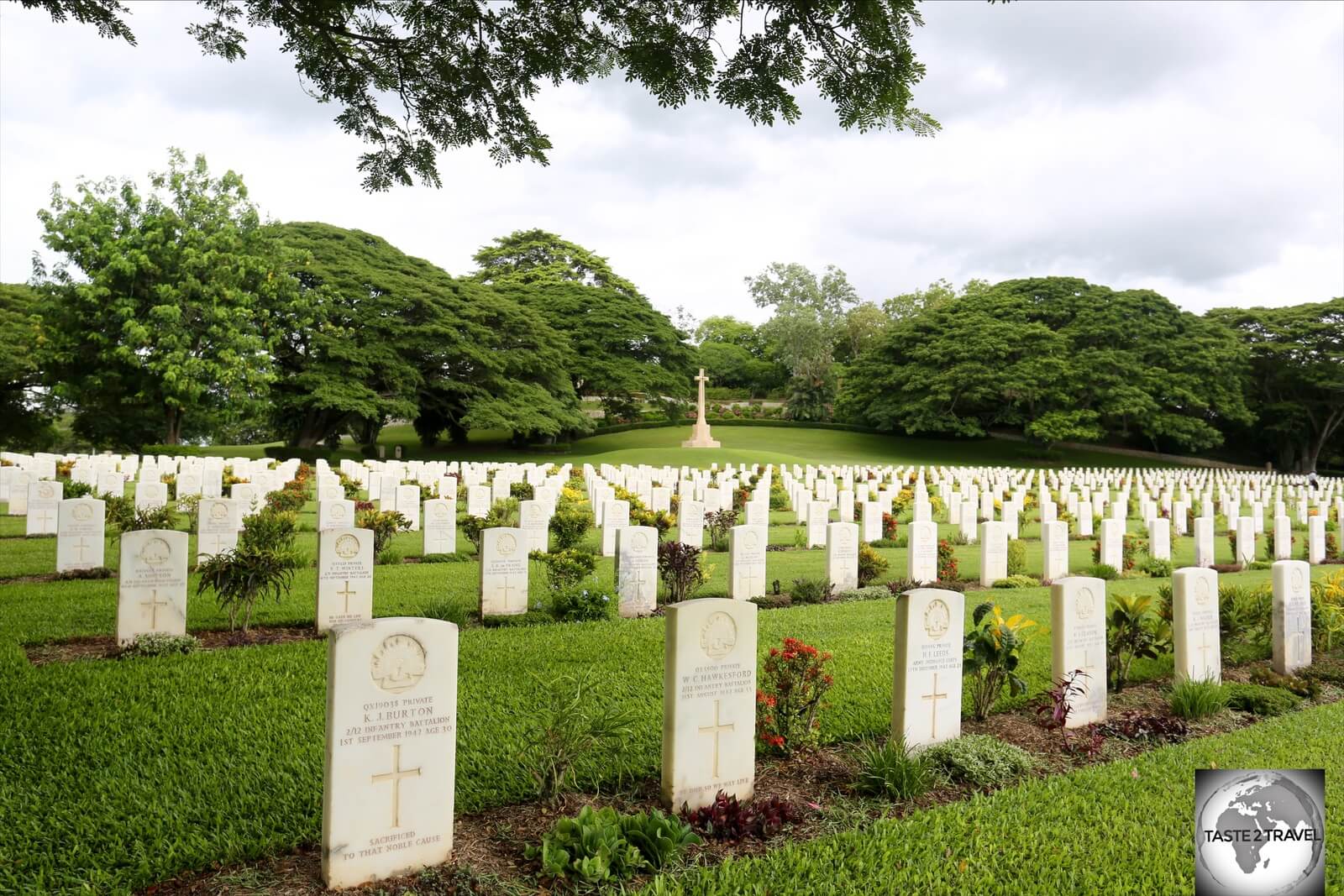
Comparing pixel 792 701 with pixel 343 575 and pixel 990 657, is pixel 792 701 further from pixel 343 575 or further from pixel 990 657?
pixel 343 575

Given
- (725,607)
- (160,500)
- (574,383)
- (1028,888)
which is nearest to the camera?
(1028,888)

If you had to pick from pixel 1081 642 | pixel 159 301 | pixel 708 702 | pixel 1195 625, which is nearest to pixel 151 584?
pixel 708 702

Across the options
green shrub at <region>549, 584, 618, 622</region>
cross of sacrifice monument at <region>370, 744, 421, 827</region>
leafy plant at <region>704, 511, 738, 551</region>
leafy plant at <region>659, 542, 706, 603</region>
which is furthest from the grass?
cross of sacrifice monument at <region>370, 744, 421, 827</region>

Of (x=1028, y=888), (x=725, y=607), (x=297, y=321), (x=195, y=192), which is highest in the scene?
(x=195, y=192)

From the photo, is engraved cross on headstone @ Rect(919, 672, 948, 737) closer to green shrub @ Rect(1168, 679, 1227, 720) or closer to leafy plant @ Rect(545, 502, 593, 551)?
green shrub @ Rect(1168, 679, 1227, 720)

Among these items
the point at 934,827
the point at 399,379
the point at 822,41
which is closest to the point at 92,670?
the point at 934,827

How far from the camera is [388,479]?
51.5 ft

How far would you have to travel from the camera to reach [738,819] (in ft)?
11.6

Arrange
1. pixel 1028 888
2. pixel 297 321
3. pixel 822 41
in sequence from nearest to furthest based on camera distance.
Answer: pixel 1028 888
pixel 822 41
pixel 297 321

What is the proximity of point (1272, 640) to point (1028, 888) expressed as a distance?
513 cm

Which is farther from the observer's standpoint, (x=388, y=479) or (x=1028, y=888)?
(x=388, y=479)

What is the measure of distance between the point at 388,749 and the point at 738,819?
1.53 meters

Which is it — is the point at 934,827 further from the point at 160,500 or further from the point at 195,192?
the point at 195,192

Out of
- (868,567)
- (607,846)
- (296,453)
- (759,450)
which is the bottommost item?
(607,846)
